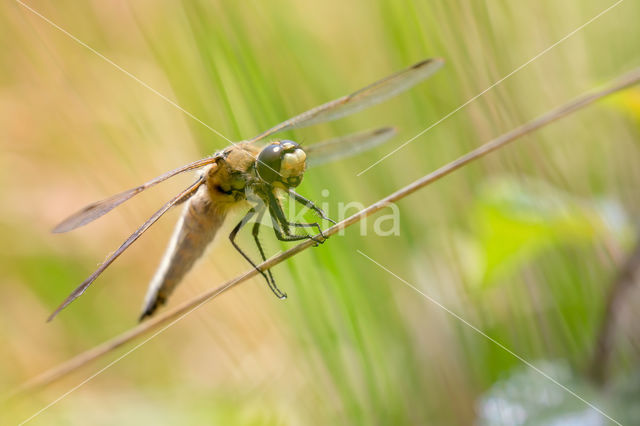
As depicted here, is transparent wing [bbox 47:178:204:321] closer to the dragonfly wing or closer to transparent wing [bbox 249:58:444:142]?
the dragonfly wing

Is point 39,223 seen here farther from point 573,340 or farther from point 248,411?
point 573,340

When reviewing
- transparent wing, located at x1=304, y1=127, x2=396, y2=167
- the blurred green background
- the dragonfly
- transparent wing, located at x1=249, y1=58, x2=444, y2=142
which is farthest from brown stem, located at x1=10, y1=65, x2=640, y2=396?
transparent wing, located at x1=304, y1=127, x2=396, y2=167

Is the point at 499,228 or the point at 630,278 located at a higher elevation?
the point at 499,228

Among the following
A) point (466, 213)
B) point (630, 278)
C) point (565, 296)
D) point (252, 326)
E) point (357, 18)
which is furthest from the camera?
point (357, 18)

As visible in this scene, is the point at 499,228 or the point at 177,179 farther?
the point at 177,179

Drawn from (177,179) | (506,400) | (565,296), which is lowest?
(506,400)

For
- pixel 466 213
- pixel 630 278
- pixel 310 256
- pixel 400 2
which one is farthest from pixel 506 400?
pixel 400 2
